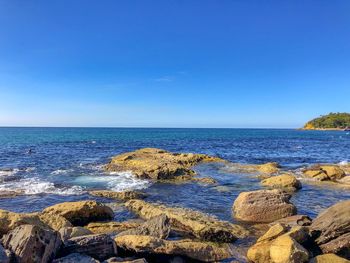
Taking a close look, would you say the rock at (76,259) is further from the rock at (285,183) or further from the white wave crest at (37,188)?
the rock at (285,183)

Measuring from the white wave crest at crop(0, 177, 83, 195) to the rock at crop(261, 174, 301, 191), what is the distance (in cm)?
1295

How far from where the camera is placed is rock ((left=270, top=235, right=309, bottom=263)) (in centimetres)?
928

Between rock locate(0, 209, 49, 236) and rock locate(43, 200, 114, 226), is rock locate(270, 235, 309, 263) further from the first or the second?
rock locate(43, 200, 114, 226)

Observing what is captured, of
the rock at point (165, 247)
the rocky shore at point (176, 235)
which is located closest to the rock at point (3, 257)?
the rocky shore at point (176, 235)

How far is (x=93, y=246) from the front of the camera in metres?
8.99

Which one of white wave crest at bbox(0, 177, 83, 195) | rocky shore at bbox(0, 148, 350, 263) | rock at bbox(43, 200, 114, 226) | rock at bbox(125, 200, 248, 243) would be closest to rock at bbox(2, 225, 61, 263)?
rocky shore at bbox(0, 148, 350, 263)

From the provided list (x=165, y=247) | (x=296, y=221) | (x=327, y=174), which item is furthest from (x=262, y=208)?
(x=327, y=174)

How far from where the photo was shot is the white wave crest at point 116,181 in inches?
930

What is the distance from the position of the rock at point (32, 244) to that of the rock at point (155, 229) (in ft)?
10.4

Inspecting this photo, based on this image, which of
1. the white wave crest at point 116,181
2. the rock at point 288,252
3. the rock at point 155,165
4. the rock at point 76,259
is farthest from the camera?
the rock at point 155,165

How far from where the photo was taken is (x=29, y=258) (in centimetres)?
761

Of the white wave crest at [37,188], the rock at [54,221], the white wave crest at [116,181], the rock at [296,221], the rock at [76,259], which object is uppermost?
the rock at [76,259]

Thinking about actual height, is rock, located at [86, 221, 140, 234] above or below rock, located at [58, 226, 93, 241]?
below

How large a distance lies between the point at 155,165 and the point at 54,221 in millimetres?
17141
